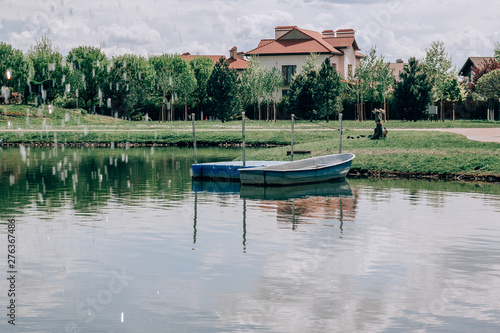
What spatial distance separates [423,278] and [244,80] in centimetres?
8691

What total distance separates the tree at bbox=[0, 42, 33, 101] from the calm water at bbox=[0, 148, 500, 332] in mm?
77996

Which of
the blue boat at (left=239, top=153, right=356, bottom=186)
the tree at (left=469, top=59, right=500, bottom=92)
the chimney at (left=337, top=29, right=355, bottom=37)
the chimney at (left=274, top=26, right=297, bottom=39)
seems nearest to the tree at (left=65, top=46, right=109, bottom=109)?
the chimney at (left=274, top=26, right=297, bottom=39)

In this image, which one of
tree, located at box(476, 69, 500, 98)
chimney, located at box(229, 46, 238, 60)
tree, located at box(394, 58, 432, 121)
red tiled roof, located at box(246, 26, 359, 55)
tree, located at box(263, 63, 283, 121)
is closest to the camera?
tree, located at box(394, 58, 432, 121)

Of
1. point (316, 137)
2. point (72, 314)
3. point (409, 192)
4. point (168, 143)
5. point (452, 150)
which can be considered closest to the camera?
point (72, 314)

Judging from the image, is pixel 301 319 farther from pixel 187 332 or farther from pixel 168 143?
pixel 168 143

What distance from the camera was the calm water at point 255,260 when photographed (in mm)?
12688

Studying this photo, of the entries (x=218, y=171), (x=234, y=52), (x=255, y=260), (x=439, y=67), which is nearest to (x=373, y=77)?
(x=439, y=67)

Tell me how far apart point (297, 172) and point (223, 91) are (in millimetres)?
58005

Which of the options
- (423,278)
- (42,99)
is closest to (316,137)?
(423,278)

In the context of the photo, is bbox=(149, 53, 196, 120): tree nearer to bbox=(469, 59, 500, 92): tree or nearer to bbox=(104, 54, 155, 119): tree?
bbox=(104, 54, 155, 119): tree

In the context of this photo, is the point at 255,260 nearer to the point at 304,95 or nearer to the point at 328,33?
the point at 304,95

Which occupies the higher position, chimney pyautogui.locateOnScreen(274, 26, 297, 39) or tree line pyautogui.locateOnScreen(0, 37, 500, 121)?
chimney pyautogui.locateOnScreen(274, 26, 297, 39)

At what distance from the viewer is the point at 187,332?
39.1 ft

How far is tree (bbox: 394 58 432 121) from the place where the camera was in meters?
84.3
